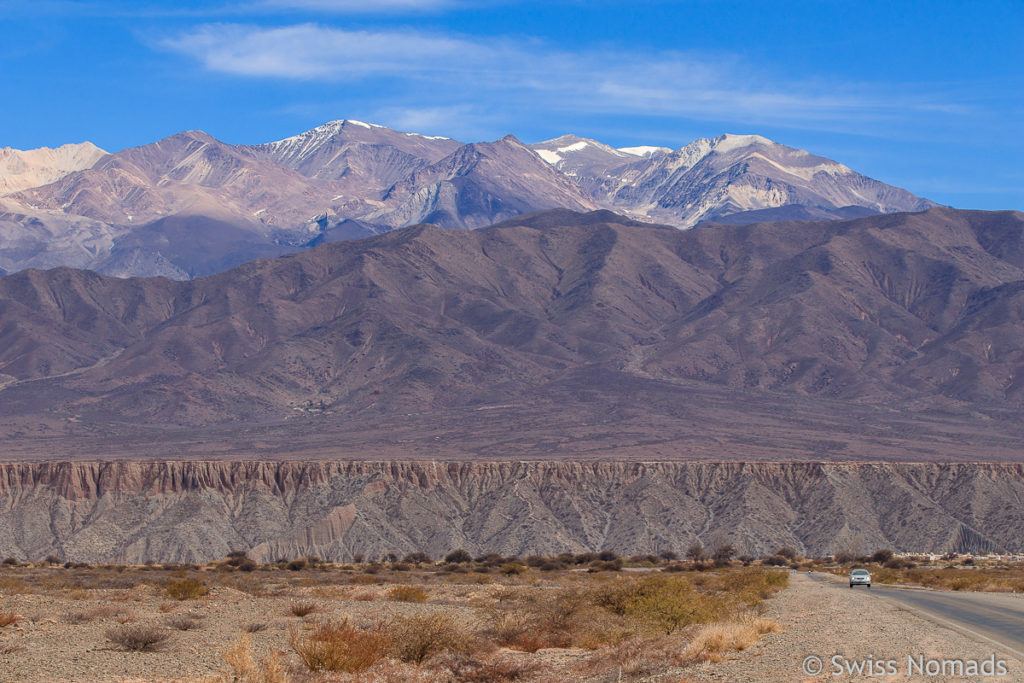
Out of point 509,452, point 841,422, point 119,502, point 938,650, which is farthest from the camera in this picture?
point 841,422

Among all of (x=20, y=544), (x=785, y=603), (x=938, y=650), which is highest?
(x=938, y=650)

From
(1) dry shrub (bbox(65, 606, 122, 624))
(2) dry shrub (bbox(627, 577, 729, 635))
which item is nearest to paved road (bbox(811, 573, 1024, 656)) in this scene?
(2) dry shrub (bbox(627, 577, 729, 635))

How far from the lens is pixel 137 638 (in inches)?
1009

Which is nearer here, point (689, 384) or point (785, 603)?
point (785, 603)

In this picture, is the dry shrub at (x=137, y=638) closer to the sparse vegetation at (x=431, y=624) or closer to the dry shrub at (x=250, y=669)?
the sparse vegetation at (x=431, y=624)

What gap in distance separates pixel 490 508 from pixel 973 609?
77950mm

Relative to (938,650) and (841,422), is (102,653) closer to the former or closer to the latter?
(938,650)

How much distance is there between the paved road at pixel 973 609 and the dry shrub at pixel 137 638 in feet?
55.3

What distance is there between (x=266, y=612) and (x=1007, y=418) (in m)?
164

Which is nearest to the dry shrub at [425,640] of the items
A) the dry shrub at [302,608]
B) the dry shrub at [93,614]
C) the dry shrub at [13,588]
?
the dry shrub at [302,608]

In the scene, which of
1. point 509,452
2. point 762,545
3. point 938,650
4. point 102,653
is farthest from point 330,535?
point 938,650

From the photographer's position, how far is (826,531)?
337 feet

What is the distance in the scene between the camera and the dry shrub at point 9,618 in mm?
29116

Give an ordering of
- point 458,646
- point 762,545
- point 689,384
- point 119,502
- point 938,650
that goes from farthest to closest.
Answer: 1. point 689,384
2. point 119,502
3. point 762,545
4. point 458,646
5. point 938,650
